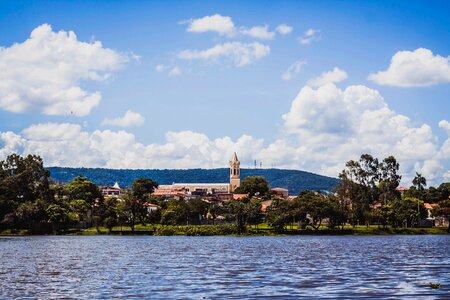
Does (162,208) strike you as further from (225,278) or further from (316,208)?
(225,278)

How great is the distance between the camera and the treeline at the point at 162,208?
160m

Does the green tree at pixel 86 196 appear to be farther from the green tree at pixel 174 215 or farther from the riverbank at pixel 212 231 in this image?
the green tree at pixel 174 215

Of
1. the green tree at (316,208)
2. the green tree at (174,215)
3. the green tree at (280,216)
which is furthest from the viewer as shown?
the green tree at (174,215)

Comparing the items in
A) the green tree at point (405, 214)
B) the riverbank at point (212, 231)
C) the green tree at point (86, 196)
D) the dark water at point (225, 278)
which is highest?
the green tree at point (86, 196)

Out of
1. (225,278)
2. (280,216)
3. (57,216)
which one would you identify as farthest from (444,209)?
(225,278)

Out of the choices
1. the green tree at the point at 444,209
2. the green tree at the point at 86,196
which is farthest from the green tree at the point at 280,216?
the green tree at the point at 86,196

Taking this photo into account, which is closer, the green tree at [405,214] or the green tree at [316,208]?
the green tree at [316,208]

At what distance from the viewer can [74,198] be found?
192000 mm

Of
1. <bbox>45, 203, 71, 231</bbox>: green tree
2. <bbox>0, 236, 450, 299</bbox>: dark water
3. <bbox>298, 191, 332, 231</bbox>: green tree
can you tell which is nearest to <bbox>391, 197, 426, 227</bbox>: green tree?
<bbox>298, 191, 332, 231</bbox>: green tree

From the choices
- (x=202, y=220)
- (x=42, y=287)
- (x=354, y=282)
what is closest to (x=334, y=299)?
(x=354, y=282)

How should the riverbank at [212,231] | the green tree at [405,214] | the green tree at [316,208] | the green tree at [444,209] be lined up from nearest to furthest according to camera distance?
the green tree at [316,208] < the riverbank at [212,231] < the green tree at [405,214] < the green tree at [444,209]

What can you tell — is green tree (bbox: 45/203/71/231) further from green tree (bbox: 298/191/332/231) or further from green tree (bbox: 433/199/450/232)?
green tree (bbox: 433/199/450/232)

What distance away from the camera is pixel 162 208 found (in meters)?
189

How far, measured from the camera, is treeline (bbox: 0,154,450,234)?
524 ft
